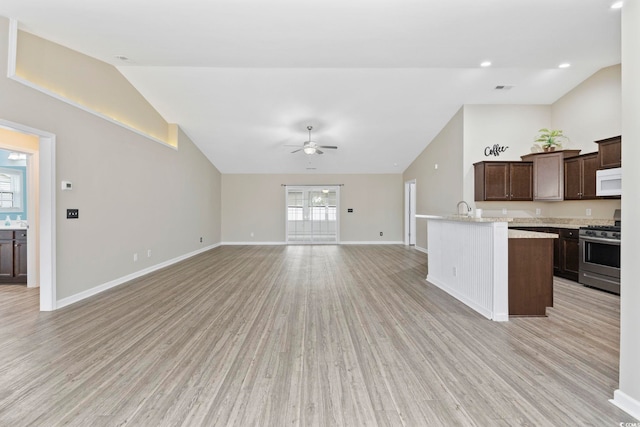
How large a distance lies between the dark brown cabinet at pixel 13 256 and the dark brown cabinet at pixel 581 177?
9.03 m

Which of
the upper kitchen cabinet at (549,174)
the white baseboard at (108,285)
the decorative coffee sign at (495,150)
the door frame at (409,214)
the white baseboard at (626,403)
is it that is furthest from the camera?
the door frame at (409,214)

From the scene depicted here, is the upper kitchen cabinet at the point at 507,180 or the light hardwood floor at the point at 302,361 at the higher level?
the upper kitchen cabinet at the point at 507,180

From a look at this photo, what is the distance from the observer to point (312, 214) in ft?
33.4

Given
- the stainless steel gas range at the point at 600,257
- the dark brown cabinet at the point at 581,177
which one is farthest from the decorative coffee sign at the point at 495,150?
the stainless steel gas range at the point at 600,257

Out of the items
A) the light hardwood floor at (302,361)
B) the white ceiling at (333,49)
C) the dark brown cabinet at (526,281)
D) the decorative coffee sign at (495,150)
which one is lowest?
the light hardwood floor at (302,361)

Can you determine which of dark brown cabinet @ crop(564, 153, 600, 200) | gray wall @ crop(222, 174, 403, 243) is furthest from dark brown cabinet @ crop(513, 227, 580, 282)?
gray wall @ crop(222, 174, 403, 243)

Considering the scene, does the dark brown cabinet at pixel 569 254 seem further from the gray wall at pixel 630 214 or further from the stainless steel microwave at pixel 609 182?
the gray wall at pixel 630 214

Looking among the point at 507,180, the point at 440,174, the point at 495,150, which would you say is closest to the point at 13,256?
the point at 440,174

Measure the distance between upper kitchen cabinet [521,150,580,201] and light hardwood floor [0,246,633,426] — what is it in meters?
2.17

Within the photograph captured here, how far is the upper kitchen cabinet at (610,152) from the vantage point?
14.0ft

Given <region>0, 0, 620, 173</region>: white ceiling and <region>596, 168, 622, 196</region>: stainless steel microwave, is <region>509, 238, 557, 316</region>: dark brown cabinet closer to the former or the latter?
<region>596, 168, 622, 196</region>: stainless steel microwave

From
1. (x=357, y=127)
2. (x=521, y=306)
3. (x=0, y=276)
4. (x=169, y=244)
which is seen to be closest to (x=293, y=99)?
(x=357, y=127)

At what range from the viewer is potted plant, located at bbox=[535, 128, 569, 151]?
5559 millimetres

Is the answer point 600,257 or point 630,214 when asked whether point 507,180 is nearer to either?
point 600,257
